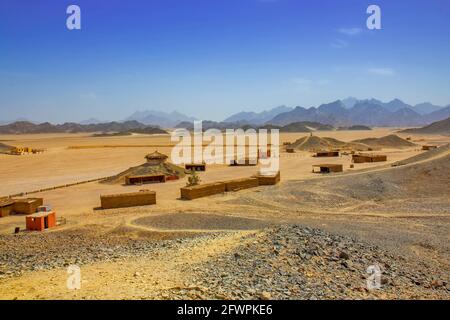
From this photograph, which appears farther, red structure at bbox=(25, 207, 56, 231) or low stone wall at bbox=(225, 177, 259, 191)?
low stone wall at bbox=(225, 177, 259, 191)

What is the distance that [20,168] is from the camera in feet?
172

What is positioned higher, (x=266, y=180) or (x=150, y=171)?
(x=150, y=171)

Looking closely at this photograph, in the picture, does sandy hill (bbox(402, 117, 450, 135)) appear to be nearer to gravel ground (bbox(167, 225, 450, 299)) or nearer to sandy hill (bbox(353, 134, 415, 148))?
sandy hill (bbox(353, 134, 415, 148))

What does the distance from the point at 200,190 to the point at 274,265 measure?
54.9ft

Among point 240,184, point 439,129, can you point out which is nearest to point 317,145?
point 240,184

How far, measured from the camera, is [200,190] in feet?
91.8

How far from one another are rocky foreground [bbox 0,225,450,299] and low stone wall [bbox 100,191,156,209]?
7.66m

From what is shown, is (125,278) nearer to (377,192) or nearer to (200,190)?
(200,190)

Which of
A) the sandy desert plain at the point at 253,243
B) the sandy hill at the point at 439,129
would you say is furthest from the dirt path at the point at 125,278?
the sandy hill at the point at 439,129

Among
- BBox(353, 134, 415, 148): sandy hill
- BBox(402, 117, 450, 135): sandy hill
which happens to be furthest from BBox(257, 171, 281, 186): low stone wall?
BBox(402, 117, 450, 135): sandy hill

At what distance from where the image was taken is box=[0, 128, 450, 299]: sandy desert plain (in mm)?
10047
